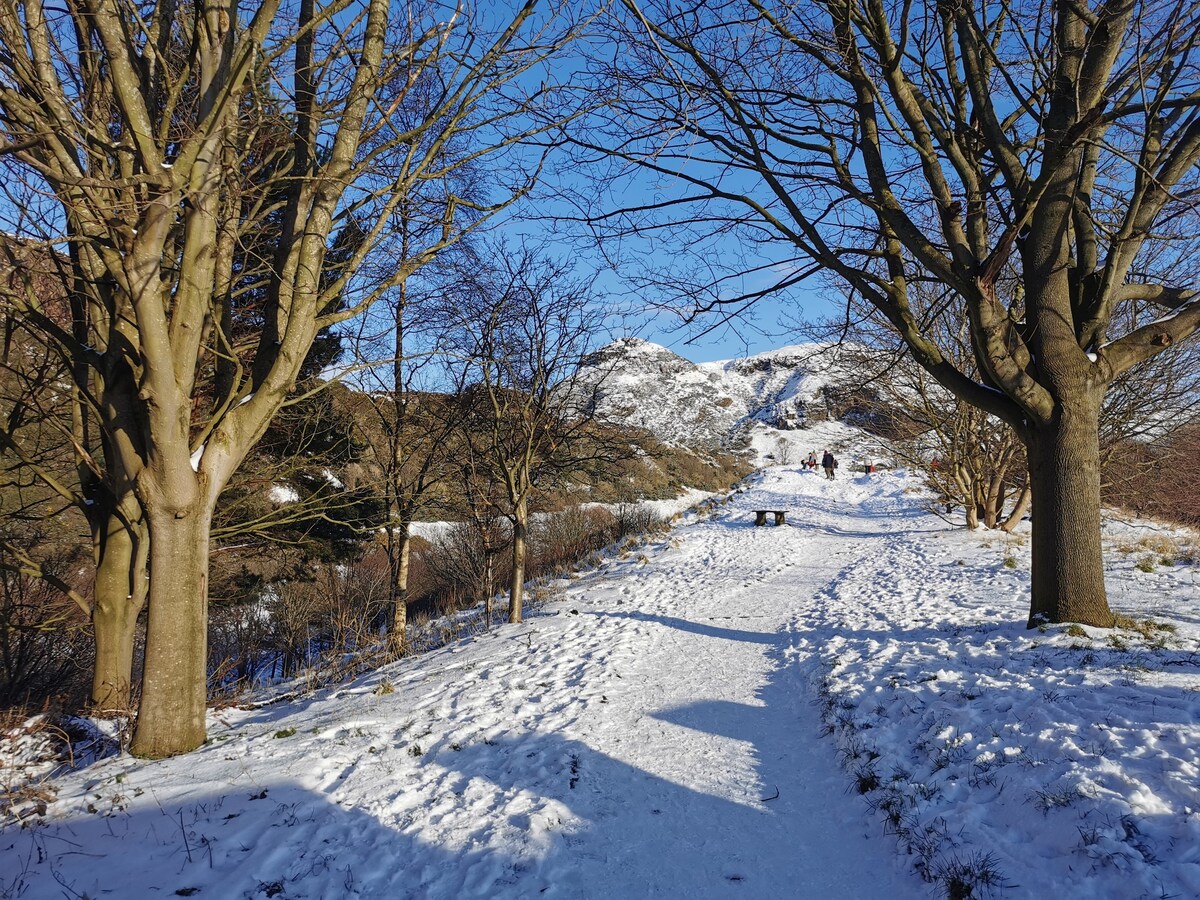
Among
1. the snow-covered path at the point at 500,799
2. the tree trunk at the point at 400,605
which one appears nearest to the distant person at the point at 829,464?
the tree trunk at the point at 400,605

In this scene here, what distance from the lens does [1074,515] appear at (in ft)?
17.1

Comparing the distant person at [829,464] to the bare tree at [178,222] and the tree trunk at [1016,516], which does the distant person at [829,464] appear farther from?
the bare tree at [178,222]

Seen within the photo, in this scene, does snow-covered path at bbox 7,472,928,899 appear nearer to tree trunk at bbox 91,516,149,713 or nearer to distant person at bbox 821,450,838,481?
tree trunk at bbox 91,516,149,713

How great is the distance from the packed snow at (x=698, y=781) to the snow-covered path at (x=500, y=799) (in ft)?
0.06

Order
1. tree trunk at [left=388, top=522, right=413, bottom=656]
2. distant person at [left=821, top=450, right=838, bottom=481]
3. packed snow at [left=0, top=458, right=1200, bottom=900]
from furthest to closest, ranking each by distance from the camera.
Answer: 1. distant person at [left=821, top=450, right=838, bottom=481]
2. tree trunk at [left=388, top=522, right=413, bottom=656]
3. packed snow at [left=0, top=458, right=1200, bottom=900]

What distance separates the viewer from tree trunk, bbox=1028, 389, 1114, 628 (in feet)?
17.1

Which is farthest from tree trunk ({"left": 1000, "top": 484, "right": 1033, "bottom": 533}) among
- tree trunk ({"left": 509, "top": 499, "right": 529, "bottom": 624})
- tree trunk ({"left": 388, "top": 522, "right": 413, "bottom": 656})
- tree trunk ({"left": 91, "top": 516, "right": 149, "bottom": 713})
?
tree trunk ({"left": 91, "top": 516, "right": 149, "bottom": 713})

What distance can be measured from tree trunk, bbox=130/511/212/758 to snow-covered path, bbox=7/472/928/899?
23 cm

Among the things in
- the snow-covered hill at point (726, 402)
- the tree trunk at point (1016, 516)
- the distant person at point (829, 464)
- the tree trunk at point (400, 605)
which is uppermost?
the snow-covered hill at point (726, 402)

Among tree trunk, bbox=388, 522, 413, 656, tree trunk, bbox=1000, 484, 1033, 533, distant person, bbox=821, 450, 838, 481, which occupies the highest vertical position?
distant person, bbox=821, 450, 838, 481

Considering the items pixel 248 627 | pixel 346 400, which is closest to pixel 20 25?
pixel 346 400

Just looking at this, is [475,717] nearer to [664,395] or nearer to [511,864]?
[511,864]

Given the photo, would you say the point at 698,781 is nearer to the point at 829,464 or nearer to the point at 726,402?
the point at 829,464

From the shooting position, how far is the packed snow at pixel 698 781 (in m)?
2.78
